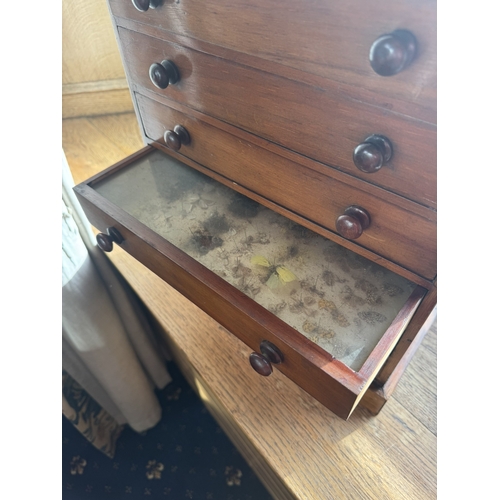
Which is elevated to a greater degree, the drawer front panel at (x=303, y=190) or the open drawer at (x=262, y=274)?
the drawer front panel at (x=303, y=190)

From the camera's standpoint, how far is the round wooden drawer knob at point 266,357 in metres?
0.48

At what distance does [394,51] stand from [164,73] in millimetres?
352

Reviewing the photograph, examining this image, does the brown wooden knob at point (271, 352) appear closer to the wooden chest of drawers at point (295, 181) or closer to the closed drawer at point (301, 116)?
the wooden chest of drawers at point (295, 181)

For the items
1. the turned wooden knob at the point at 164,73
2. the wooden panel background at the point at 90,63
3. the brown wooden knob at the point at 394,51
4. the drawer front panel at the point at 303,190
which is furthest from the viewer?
the wooden panel background at the point at 90,63

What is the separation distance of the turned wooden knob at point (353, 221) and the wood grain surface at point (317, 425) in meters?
0.32

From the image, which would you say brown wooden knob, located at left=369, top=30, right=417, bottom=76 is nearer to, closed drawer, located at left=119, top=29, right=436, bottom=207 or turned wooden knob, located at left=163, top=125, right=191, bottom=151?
closed drawer, located at left=119, top=29, right=436, bottom=207

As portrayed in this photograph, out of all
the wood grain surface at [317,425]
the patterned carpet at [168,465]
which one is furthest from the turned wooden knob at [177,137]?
the patterned carpet at [168,465]

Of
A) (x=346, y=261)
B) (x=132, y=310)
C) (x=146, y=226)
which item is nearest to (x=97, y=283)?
(x=132, y=310)

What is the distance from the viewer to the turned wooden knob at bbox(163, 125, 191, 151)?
645 millimetres

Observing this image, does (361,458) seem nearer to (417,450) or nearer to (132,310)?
(417,450)

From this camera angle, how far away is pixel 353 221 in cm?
47

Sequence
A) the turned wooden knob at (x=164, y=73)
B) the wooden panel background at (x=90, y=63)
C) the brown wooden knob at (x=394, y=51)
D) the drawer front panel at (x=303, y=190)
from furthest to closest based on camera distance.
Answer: the wooden panel background at (x=90, y=63) < the turned wooden knob at (x=164, y=73) < the drawer front panel at (x=303, y=190) < the brown wooden knob at (x=394, y=51)

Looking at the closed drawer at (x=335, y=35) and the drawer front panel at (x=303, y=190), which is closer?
the closed drawer at (x=335, y=35)

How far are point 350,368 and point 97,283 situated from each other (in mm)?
587
